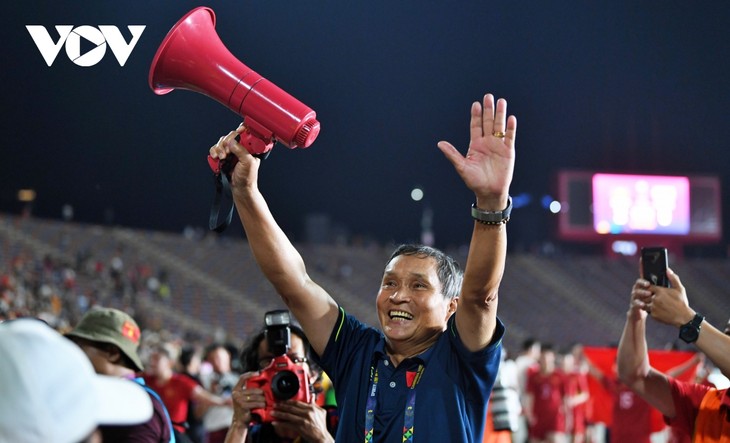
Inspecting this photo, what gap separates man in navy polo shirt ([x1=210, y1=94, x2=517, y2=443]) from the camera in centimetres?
254

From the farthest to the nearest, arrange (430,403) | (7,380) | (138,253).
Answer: (138,253), (430,403), (7,380)

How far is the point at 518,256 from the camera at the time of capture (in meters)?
35.5

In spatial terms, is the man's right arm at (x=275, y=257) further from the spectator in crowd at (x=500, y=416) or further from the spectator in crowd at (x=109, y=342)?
the spectator in crowd at (x=500, y=416)

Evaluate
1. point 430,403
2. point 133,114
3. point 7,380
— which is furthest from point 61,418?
point 133,114

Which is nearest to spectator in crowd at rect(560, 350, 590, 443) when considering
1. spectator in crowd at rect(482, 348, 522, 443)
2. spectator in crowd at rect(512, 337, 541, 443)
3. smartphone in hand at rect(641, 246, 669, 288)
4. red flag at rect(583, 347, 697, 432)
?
red flag at rect(583, 347, 697, 432)

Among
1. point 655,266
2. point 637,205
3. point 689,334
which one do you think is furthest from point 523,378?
point 637,205

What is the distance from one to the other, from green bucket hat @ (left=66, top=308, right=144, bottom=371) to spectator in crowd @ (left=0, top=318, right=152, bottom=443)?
2392 millimetres

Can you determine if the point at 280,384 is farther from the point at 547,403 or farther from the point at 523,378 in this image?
the point at 523,378

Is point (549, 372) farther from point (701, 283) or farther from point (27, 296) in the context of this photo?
point (701, 283)

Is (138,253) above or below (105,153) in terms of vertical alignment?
below

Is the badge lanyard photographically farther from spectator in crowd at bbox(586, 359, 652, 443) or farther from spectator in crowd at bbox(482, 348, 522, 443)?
spectator in crowd at bbox(586, 359, 652, 443)

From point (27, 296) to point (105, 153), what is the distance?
4.60 metres

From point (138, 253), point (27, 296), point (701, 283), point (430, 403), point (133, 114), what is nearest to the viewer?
point (430, 403)

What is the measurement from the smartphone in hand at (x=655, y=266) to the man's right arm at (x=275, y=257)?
4.68 ft
